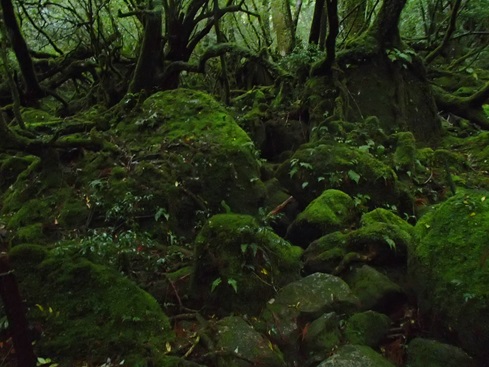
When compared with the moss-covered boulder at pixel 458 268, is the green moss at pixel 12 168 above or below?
above

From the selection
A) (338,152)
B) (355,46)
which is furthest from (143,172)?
(355,46)

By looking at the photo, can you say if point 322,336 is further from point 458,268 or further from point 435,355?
point 458,268

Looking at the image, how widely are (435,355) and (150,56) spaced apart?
7891 mm

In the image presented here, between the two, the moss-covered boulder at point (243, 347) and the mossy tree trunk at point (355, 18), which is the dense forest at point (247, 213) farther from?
the mossy tree trunk at point (355, 18)

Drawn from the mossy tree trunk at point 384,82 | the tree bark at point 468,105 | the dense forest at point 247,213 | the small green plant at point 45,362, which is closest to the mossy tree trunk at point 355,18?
the dense forest at point 247,213

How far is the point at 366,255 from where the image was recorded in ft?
16.0

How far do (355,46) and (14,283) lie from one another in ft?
26.7

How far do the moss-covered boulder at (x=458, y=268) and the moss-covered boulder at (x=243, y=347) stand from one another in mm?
1504

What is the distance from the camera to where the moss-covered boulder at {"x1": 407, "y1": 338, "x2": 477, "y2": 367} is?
349 centimetres

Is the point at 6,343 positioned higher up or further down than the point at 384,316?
higher up

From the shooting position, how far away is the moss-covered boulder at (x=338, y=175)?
6.29 meters

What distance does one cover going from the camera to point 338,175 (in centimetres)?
636

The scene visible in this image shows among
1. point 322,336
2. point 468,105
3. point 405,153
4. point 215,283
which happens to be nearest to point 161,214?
point 215,283

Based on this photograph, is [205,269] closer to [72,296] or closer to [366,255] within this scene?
[72,296]
